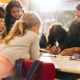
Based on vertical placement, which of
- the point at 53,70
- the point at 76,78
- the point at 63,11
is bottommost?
the point at 76,78

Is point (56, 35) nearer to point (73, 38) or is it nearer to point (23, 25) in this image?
point (73, 38)

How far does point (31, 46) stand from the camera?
80.5 inches

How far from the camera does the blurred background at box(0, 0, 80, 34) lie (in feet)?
15.2

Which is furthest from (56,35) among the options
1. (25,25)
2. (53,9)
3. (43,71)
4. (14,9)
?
(53,9)

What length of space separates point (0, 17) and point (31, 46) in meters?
0.83

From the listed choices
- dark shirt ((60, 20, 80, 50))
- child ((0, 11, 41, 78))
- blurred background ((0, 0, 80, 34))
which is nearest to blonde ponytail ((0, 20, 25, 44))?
child ((0, 11, 41, 78))

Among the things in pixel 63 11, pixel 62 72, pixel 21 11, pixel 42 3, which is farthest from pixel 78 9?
pixel 42 3

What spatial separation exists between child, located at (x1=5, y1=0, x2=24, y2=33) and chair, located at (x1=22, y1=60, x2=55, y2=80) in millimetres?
1440

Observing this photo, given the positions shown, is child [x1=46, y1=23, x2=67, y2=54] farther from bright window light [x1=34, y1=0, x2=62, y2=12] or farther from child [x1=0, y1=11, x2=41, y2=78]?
bright window light [x1=34, y1=0, x2=62, y2=12]

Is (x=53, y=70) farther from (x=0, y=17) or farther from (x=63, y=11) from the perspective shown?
(x=63, y=11)

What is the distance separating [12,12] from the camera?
9.96 ft

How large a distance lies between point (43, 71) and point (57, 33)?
149cm

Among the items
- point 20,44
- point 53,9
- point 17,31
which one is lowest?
point 20,44

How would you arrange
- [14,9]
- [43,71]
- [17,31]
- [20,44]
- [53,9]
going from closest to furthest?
1. [43,71]
2. [20,44]
3. [17,31]
4. [14,9]
5. [53,9]
